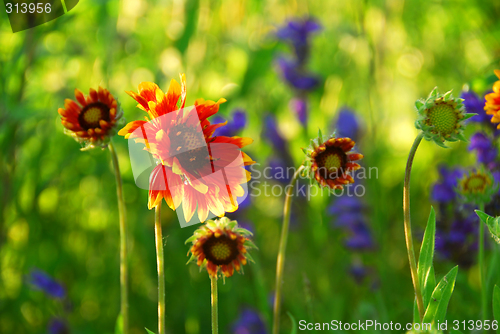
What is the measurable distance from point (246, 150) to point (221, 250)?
0.67 metres

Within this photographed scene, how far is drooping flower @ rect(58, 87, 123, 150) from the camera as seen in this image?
1.88ft

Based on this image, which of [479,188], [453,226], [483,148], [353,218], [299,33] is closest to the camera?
[479,188]

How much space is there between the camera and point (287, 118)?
1.95 meters

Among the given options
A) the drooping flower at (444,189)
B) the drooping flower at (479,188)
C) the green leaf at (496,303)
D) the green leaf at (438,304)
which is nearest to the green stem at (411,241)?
the green leaf at (438,304)

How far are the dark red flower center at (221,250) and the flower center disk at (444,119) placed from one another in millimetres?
317

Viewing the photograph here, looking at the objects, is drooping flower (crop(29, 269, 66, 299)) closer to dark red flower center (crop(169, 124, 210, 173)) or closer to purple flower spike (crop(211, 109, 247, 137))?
purple flower spike (crop(211, 109, 247, 137))

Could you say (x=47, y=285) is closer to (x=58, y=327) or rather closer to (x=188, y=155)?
(x=58, y=327)

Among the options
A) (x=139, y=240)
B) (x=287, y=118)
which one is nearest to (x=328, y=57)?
(x=287, y=118)

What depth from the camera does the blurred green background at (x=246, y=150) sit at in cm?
116

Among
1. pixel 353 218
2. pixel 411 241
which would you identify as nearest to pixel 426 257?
pixel 411 241

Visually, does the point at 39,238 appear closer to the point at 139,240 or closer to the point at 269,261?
the point at 139,240

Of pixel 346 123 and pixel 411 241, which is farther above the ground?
pixel 346 123

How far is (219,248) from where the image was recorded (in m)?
0.57

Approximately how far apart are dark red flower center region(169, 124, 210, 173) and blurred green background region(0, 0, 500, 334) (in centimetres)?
44
